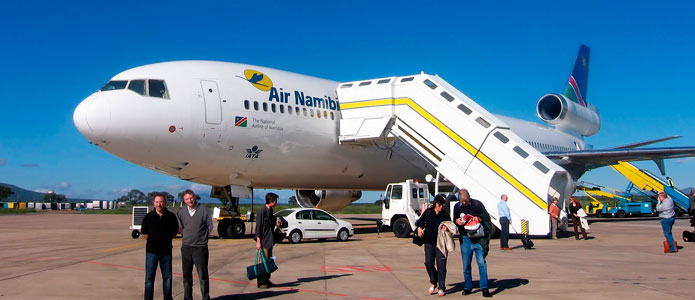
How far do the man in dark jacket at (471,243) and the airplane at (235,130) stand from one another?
346 inches

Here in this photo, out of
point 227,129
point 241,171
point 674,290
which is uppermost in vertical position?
point 227,129

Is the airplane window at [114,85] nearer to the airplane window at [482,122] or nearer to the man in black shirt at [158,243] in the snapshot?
the man in black shirt at [158,243]

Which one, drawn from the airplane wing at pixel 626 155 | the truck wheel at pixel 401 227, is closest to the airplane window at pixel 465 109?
the truck wheel at pixel 401 227

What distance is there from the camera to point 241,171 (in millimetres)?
16453

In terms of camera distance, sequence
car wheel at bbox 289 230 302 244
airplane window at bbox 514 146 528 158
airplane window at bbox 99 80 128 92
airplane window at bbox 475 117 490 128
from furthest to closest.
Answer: car wheel at bbox 289 230 302 244, airplane window at bbox 475 117 490 128, airplane window at bbox 514 146 528 158, airplane window at bbox 99 80 128 92

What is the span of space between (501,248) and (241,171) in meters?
7.55

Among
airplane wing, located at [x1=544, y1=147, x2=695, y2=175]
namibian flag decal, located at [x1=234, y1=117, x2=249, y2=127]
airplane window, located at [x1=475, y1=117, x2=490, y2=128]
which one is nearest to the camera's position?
namibian flag decal, located at [x1=234, y1=117, x2=249, y2=127]

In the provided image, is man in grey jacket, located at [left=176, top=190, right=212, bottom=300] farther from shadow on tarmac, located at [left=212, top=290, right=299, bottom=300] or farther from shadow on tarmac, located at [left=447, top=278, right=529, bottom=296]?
shadow on tarmac, located at [left=447, top=278, right=529, bottom=296]

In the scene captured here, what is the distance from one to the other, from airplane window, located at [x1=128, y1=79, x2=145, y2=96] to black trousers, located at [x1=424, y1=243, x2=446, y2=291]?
9464 mm

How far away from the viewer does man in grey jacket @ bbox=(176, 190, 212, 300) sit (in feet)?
23.3

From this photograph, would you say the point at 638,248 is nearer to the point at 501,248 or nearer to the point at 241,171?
the point at 501,248

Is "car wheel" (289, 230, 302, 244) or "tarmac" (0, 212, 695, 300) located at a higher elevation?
"car wheel" (289, 230, 302, 244)

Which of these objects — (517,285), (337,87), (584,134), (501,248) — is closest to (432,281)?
(517,285)

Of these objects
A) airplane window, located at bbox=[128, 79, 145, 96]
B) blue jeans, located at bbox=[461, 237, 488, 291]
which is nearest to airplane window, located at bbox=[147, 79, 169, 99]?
airplane window, located at bbox=[128, 79, 145, 96]
